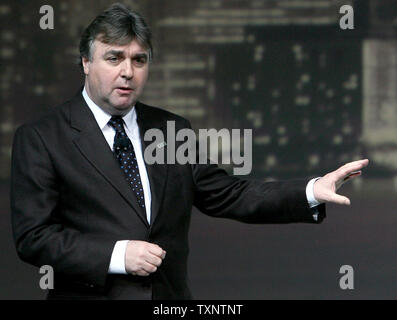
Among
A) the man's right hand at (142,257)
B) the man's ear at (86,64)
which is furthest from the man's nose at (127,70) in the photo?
the man's right hand at (142,257)

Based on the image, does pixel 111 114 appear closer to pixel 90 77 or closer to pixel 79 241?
pixel 90 77

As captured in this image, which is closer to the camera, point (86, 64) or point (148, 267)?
point (148, 267)

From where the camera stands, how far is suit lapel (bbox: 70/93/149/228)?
2.26 metres

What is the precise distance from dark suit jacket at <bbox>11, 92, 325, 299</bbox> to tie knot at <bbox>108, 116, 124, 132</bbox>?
6 centimetres

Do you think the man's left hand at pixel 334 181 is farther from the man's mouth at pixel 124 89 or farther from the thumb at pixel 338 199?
the man's mouth at pixel 124 89

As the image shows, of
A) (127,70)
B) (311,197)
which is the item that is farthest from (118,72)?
(311,197)

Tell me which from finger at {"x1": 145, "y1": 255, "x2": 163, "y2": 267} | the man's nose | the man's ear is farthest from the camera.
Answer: the man's ear

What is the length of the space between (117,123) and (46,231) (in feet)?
1.39

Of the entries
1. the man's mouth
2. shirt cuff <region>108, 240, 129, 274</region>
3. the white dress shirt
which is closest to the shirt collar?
the white dress shirt

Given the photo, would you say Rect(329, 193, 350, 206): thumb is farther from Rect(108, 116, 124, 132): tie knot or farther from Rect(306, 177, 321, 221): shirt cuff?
Rect(108, 116, 124, 132): tie knot

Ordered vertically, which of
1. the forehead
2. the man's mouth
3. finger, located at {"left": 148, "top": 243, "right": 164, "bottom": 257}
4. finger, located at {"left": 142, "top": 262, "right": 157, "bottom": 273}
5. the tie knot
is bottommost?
finger, located at {"left": 142, "top": 262, "right": 157, "bottom": 273}

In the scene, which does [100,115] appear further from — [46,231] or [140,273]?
[140,273]

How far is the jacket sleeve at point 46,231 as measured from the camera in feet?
7.11

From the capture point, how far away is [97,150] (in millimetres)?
2311
